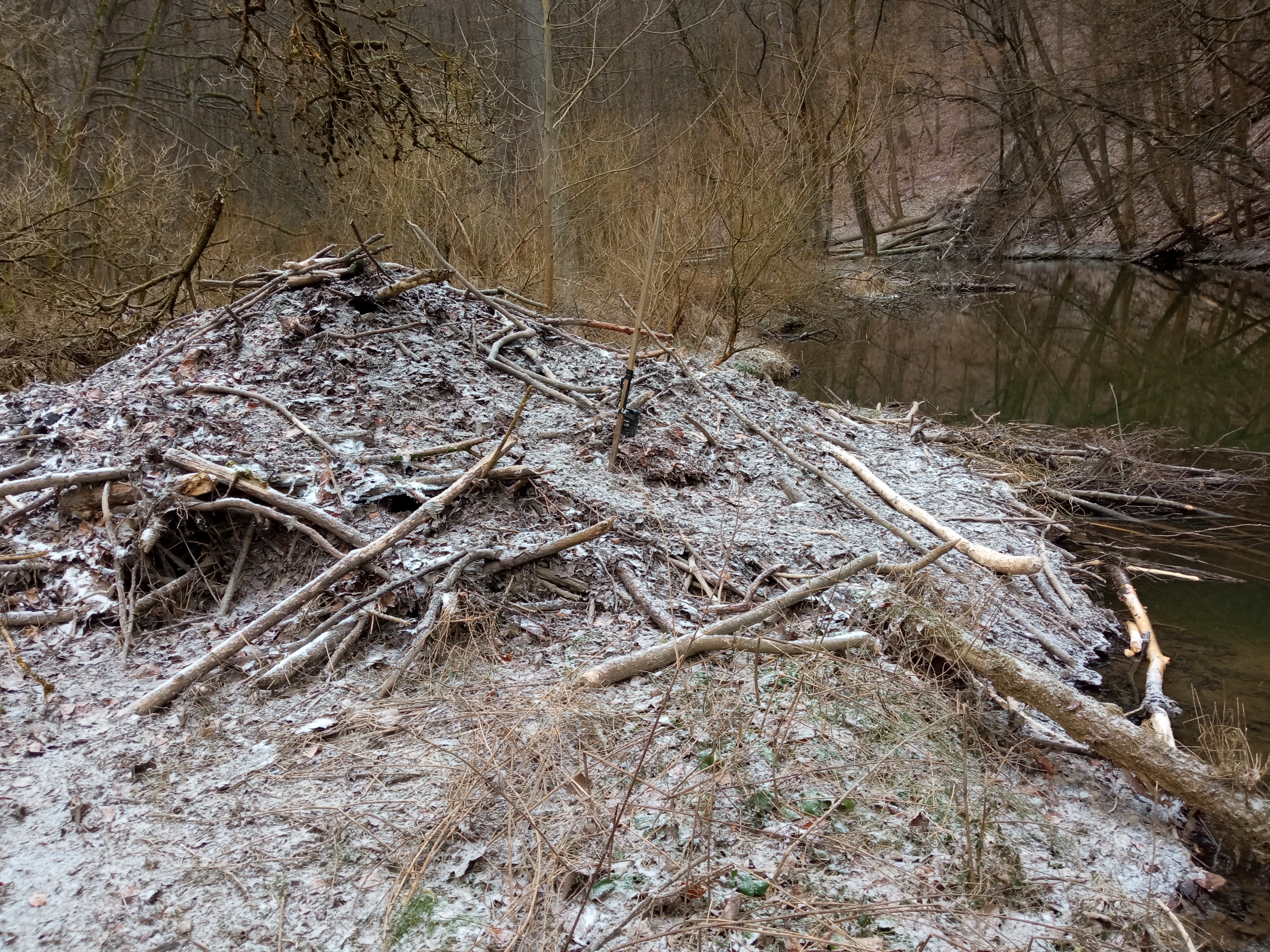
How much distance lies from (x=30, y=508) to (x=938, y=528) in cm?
521

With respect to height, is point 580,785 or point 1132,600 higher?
point 580,785

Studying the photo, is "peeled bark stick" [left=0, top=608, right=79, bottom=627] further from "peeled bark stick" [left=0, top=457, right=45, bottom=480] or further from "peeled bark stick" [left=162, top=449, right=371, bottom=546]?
"peeled bark stick" [left=0, top=457, right=45, bottom=480]

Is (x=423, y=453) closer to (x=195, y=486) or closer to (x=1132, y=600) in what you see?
(x=195, y=486)

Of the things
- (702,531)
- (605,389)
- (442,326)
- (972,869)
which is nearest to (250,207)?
(442,326)

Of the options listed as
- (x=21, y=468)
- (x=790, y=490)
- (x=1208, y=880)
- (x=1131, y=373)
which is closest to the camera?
(x=1208, y=880)

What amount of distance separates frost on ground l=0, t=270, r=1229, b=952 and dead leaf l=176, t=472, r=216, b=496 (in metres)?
0.02

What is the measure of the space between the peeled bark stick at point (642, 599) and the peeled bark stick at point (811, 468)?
2011mm

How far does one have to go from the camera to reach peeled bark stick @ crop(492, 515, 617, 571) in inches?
150

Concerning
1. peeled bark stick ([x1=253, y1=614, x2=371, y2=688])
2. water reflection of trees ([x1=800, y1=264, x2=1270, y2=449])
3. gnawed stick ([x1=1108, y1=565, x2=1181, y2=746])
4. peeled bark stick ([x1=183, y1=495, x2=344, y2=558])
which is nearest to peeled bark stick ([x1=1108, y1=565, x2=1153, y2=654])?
gnawed stick ([x1=1108, y1=565, x2=1181, y2=746])

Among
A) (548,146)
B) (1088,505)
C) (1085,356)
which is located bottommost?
(1088,505)

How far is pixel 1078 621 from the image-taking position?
197 inches

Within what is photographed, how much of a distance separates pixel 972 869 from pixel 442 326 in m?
5.10

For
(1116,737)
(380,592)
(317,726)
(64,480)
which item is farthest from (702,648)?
(64,480)

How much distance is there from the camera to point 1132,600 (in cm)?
529
